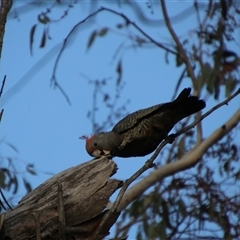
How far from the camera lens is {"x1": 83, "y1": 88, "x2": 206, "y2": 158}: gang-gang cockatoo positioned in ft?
15.4

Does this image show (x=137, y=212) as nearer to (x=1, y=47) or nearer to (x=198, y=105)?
(x=198, y=105)

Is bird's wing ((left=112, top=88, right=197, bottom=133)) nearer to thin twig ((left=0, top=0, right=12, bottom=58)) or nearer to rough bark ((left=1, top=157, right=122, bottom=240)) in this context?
rough bark ((left=1, top=157, right=122, bottom=240))

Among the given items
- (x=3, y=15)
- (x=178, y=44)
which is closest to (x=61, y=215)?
(x=3, y=15)

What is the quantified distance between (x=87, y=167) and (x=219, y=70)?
13.4 feet

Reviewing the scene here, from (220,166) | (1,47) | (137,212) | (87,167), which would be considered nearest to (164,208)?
(137,212)

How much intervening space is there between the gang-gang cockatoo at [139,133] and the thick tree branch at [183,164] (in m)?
2.47

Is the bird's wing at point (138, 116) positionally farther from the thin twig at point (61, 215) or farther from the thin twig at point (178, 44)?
the thin twig at point (178, 44)

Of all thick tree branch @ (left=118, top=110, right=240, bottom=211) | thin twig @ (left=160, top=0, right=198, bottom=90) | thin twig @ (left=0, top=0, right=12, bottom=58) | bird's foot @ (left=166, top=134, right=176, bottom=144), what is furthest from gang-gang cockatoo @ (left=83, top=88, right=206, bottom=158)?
thin twig @ (left=160, top=0, right=198, bottom=90)

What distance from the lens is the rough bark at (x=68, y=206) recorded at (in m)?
3.32

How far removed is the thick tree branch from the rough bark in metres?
3.72

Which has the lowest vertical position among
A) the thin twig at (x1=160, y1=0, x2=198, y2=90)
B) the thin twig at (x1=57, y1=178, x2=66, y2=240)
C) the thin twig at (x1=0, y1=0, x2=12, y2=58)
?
the thin twig at (x1=57, y1=178, x2=66, y2=240)

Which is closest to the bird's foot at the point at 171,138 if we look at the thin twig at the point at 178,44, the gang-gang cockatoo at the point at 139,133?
the gang-gang cockatoo at the point at 139,133

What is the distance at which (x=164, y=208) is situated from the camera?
735 centimetres

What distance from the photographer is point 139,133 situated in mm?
4754
